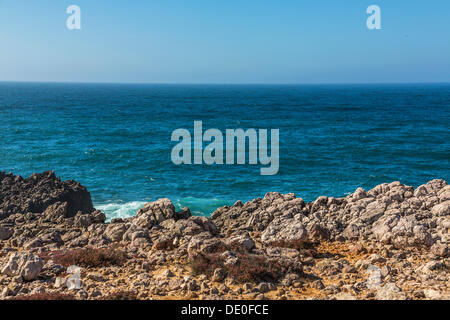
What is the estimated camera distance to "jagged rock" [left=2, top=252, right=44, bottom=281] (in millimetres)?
11350

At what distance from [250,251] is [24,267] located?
21.7ft

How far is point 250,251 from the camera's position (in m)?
13.6

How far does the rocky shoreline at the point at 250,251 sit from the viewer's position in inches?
432

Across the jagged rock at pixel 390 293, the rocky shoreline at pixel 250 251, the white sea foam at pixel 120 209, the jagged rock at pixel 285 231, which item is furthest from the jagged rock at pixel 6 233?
the jagged rock at pixel 390 293

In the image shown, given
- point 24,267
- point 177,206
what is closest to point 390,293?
point 24,267

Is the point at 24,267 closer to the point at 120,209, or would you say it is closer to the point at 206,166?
the point at 120,209

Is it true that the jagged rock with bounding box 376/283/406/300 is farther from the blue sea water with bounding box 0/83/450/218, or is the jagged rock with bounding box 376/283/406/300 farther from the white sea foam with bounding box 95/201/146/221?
the white sea foam with bounding box 95/201/146/221

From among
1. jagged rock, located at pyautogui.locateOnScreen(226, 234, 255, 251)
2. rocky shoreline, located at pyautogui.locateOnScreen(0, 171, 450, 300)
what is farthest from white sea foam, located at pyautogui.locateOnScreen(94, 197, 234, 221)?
jagged rock, located at pyautogui.locateOnScreen(226, 234, 255, 251)

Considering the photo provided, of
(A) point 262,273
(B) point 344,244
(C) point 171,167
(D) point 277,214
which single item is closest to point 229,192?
(C) point 171,167

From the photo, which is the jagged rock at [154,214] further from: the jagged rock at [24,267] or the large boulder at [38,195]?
the large boulder at [38,195]

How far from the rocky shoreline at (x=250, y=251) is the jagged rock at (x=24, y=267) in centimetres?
3
